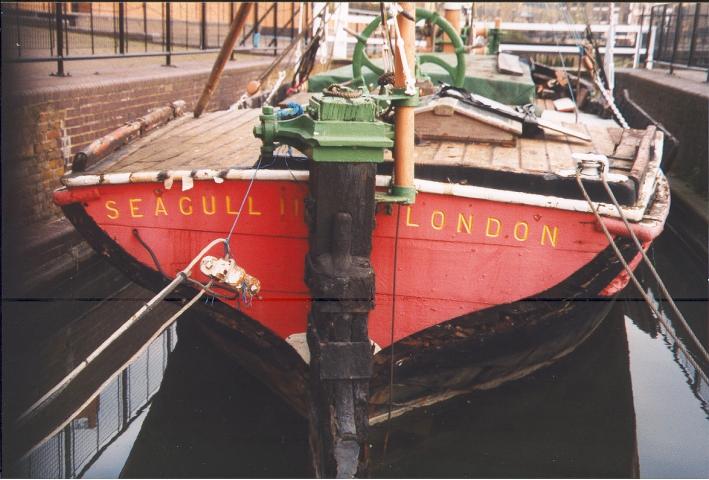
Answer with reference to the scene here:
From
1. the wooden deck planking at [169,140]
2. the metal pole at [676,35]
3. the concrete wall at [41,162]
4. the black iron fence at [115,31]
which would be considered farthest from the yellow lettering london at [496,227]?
the metal pole at [676,35]

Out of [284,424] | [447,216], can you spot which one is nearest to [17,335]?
[284,424]

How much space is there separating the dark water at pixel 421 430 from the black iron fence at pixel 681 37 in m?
8.69

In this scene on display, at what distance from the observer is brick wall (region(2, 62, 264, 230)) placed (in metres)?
6.30

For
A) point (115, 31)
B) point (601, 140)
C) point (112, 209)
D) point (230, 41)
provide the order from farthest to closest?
point (115, 31), point (601, 140), point (230, 41), point (112, 209)

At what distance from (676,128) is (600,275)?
7.74 meters

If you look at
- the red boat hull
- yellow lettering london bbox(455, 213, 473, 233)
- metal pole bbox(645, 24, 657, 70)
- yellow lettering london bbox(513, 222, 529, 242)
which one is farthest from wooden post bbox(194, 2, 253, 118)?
metal pole bbox(645, 24, 657, 70)

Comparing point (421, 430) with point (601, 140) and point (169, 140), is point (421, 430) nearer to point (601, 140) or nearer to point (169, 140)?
point (601, 140)

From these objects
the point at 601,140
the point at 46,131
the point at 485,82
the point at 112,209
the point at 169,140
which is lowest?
the point at 112,209

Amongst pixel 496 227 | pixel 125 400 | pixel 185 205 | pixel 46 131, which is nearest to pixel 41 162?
pixel 46 131

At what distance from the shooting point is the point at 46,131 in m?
6.84

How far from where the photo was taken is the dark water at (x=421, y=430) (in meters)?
4.77

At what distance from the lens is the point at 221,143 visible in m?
5.36

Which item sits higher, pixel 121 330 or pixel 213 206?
pixel 213 206

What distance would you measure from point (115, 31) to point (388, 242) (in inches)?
349
